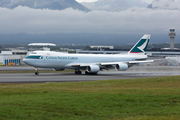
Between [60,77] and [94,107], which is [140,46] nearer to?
[60,77]

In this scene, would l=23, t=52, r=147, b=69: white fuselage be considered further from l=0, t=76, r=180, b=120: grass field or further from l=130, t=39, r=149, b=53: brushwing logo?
l=0, t=76, r=180, b=120: grass field

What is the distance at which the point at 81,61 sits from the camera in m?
52.1

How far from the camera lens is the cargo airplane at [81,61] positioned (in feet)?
156

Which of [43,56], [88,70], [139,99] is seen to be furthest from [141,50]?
[139,99]

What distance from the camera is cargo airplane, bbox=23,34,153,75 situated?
156 ft

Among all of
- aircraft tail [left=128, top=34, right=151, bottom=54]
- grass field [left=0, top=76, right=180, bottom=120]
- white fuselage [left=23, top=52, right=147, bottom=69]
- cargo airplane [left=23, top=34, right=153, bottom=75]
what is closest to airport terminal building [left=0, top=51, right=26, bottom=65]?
cargo airplane [left=23, top=34, right=153, bottom=75]

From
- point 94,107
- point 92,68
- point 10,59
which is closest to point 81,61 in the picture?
point 92,68

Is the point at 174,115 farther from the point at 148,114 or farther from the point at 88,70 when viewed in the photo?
the point at 88,70

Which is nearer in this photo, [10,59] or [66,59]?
[66,59]

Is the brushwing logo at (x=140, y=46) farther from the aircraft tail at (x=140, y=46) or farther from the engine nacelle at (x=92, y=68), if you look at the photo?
the engine nacelle at (x=92, y=68)

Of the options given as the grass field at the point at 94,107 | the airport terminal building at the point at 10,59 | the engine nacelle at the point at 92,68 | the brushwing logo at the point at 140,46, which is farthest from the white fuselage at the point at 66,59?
the airport terminal building at the point at 10,59

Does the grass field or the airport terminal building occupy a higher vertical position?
the airport terminal building

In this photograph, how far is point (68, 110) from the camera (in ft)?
47.5

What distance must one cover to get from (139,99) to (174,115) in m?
3.77
